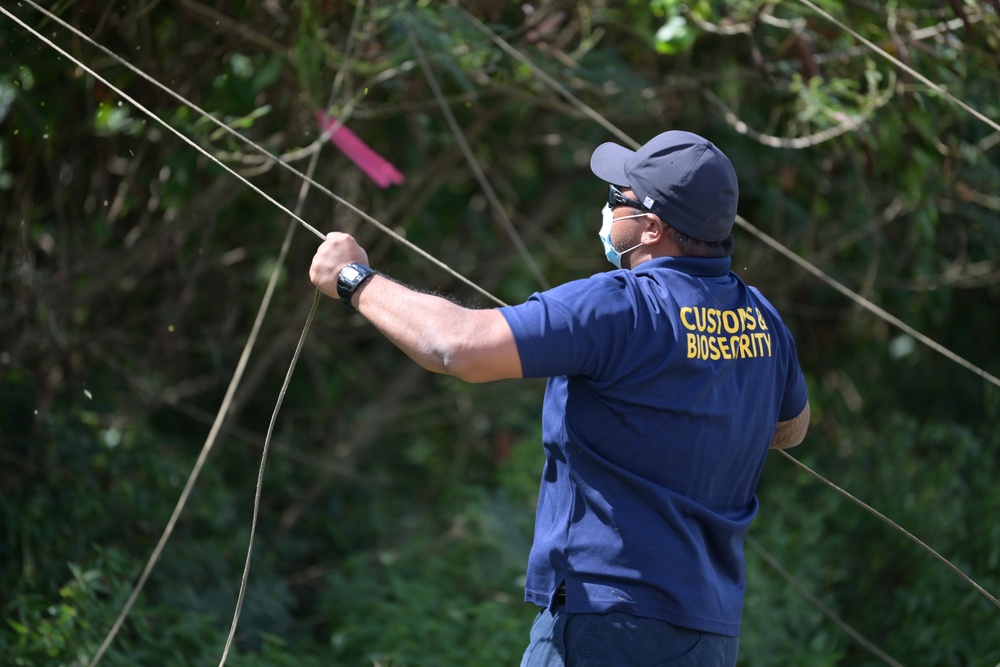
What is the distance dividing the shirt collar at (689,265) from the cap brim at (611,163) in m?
0.18

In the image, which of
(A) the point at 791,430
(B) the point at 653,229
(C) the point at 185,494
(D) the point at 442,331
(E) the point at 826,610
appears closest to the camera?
(D) the point at 442,331

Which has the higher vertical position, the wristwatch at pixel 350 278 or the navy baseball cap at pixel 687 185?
the navy baseball cap at pixel 687 185

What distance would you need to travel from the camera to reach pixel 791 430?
2.42m

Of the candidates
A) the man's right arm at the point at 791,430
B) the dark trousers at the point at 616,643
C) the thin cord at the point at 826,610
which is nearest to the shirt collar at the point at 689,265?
the man's right arm at the point at 791,430

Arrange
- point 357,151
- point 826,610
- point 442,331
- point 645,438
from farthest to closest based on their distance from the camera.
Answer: point 357,151
point 826,610
point 645,438
point 442,331

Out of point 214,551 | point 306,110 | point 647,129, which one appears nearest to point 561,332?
point 306,110

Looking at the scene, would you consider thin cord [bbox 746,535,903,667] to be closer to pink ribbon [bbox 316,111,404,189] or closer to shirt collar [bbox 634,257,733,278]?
shirt collar [bbox 634,257,733,278]

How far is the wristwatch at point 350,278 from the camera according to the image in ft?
6.49

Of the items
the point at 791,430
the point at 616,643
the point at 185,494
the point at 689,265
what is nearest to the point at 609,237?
the point at 689,265

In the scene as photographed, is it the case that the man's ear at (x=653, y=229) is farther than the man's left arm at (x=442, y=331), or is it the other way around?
the man's ear at (x=653, y=229)

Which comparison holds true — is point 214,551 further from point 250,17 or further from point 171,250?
point 250,17

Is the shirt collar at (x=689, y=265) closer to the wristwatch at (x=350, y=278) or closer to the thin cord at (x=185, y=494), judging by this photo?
the wristwatch at (x=350, y=278)

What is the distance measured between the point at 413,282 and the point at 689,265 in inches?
139

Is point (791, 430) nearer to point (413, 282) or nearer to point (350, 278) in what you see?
point (350, 278)
